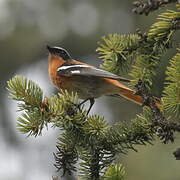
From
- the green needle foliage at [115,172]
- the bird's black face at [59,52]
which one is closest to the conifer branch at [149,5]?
the green needle foliage at [115,172]

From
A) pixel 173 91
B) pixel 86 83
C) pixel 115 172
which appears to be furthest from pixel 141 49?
pixel 86 83

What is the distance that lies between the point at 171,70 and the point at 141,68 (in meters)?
0.42

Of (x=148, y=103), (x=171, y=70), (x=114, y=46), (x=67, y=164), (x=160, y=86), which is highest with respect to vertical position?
(x=160, y=86)

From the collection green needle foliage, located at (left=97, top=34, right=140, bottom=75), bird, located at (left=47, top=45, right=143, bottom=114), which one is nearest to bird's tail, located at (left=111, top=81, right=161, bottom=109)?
bird, located at (left=47, top=45, right=143, bottom=114)

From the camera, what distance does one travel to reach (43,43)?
12.2 metres

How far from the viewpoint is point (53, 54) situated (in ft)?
18.7

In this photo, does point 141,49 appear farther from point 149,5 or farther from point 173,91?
point 173,91

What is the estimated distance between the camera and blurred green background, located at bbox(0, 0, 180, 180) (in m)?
10.1

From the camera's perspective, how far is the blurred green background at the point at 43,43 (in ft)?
33.3

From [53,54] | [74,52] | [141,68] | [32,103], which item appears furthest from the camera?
[74,52]

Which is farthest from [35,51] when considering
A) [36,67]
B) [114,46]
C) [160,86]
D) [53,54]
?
[114,46]

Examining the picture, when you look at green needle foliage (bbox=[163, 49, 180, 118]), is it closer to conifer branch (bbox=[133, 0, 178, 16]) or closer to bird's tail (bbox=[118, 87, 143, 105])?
conifer branch (bbox=[133, 0, 178, 16])

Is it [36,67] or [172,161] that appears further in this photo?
[36,67]

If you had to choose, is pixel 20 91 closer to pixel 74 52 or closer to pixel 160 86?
pixel 160 86
